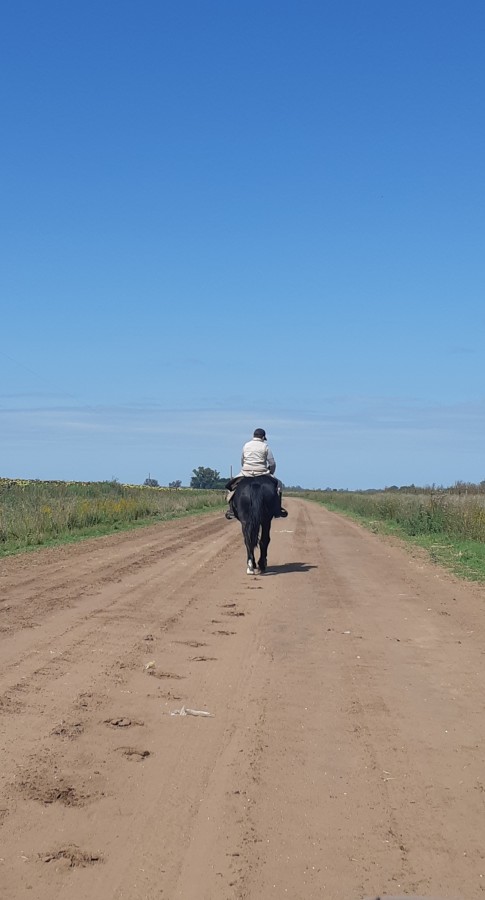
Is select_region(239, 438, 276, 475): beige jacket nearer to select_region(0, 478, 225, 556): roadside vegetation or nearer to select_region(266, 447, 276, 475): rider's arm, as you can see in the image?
select_region(266, 447, 276, 475): rider's arm

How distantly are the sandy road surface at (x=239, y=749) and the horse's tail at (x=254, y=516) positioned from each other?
2953mm

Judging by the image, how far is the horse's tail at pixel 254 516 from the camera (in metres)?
13.9

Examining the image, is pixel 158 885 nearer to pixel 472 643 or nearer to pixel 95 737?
pixel 95 737

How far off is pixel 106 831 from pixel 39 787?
2.05ft

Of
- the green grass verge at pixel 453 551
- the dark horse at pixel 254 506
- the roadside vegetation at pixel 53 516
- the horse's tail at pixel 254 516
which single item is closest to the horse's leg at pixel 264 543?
the dark horse at pixel 254 506

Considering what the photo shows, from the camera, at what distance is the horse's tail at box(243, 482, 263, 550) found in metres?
13.9

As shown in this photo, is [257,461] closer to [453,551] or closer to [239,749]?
[453,551]

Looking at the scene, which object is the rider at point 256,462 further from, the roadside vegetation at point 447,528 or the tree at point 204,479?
the tree at point 204,479

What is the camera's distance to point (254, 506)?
1389 cm

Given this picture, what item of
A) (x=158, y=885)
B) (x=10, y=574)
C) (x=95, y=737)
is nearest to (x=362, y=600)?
(x=10, y=574)

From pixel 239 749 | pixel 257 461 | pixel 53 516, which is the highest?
pixel 257 461

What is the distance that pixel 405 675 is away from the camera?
24.1 feet

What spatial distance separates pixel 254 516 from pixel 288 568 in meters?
1.70

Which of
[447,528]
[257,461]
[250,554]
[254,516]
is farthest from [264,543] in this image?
[447,528]
